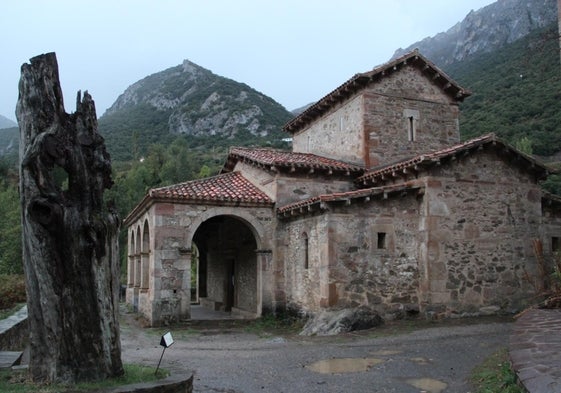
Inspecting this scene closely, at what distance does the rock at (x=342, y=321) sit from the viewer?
1116 centimetres

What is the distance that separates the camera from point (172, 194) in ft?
45.3

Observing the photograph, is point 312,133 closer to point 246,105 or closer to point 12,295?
point 12,295

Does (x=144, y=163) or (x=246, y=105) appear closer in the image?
(x=144, y=163)

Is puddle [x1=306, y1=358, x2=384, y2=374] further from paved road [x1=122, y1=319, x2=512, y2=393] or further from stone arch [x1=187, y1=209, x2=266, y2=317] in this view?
stone arch [x1=187, y1=209, x2=266, y2=317]

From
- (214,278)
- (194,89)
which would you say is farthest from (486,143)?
(194,89)

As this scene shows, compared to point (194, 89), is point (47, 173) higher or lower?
lower

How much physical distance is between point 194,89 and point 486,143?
222ft

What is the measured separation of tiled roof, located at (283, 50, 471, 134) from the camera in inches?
618

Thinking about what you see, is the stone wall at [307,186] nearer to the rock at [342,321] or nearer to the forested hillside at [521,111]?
the rock at [342,321]

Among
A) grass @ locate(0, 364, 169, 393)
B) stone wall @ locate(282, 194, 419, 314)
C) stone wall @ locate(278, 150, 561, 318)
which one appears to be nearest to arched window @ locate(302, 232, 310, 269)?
stone wall @ locate(278, 150, 561, 318)

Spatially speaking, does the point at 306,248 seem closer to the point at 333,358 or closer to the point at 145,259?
the point at 333,358

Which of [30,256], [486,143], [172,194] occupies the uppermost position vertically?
[486,143]

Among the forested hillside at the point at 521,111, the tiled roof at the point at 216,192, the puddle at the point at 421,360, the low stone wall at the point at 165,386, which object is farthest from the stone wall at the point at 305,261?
the forested hillside at the point at 521,111

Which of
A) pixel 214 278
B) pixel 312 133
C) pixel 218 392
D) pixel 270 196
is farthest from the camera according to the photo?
pixel 214 278
